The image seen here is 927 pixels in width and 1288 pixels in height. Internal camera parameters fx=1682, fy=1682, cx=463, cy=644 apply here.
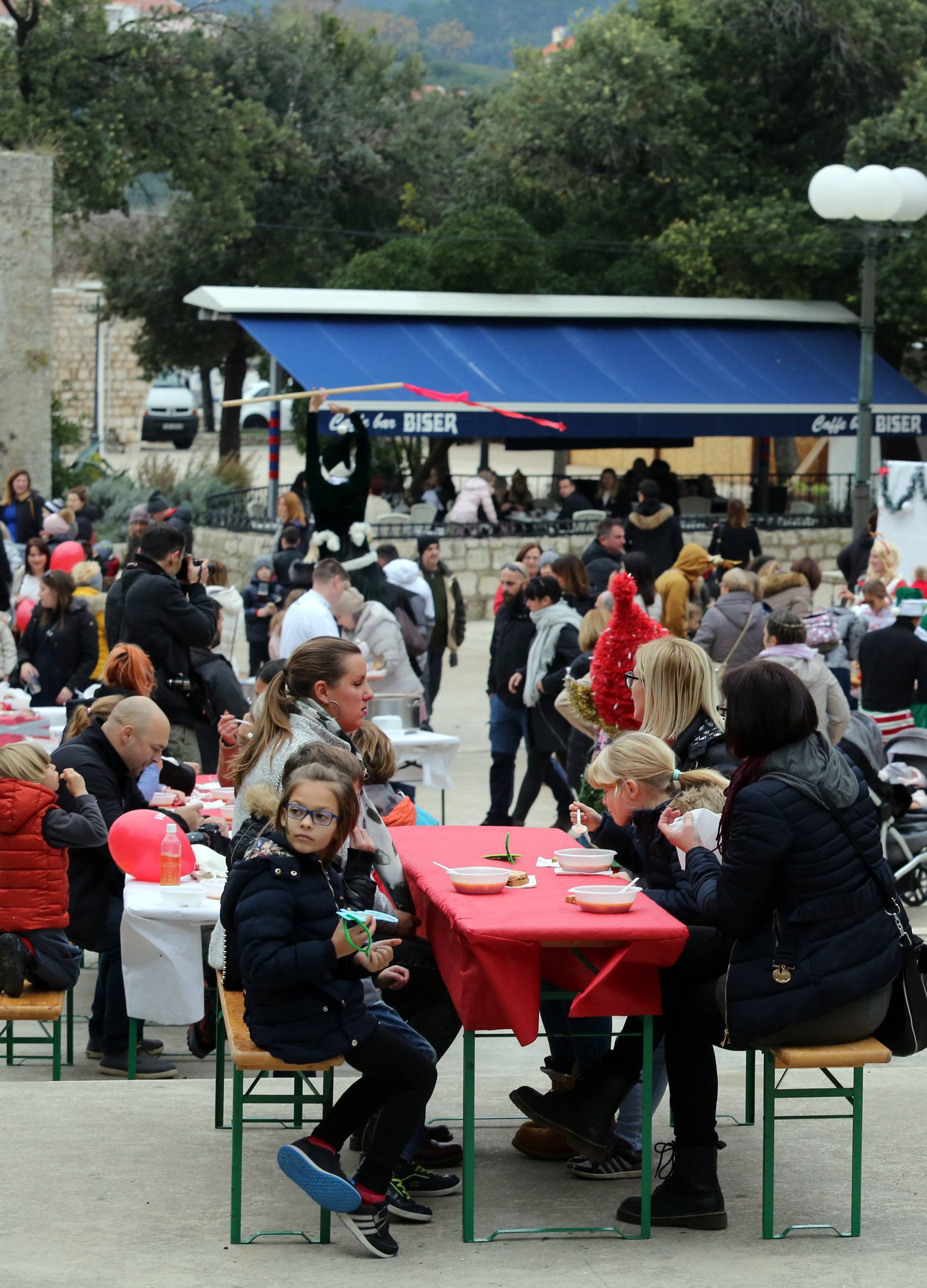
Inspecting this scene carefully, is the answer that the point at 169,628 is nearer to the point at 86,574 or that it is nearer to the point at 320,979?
the point at 86,574

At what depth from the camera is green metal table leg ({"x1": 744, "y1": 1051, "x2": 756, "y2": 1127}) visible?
16.5 ft

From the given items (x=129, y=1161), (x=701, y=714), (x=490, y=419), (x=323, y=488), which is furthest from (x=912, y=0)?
(x=129, y=1161)

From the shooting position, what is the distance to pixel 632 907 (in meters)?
4.32

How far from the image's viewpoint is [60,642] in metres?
10.3

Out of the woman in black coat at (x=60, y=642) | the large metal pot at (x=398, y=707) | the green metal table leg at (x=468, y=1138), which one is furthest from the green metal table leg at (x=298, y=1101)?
the woman in black coat at (x=60, y=642)

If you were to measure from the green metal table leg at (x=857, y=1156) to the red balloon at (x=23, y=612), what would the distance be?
8677mm

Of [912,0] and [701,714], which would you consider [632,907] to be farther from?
[912,0]

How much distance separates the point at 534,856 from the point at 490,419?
16.2 m

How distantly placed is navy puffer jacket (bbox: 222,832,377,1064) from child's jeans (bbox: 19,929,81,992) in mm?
1873

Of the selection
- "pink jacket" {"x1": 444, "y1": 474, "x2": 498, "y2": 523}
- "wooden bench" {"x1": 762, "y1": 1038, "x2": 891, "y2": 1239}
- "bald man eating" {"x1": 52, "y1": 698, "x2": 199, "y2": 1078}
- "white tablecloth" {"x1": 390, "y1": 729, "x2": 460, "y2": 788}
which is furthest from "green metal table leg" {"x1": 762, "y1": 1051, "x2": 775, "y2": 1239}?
"pink jacket" {"x1": 444, "y1": 474, "x2": 498, "y2": 523}

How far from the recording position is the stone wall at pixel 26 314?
20141 mm

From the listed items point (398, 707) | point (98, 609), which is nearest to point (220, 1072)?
point (398, 707)

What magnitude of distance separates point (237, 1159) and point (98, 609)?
696 cm

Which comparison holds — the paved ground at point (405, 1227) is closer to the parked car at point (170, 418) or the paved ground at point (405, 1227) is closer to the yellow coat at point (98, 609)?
the yellow coat at point (98, 609)
